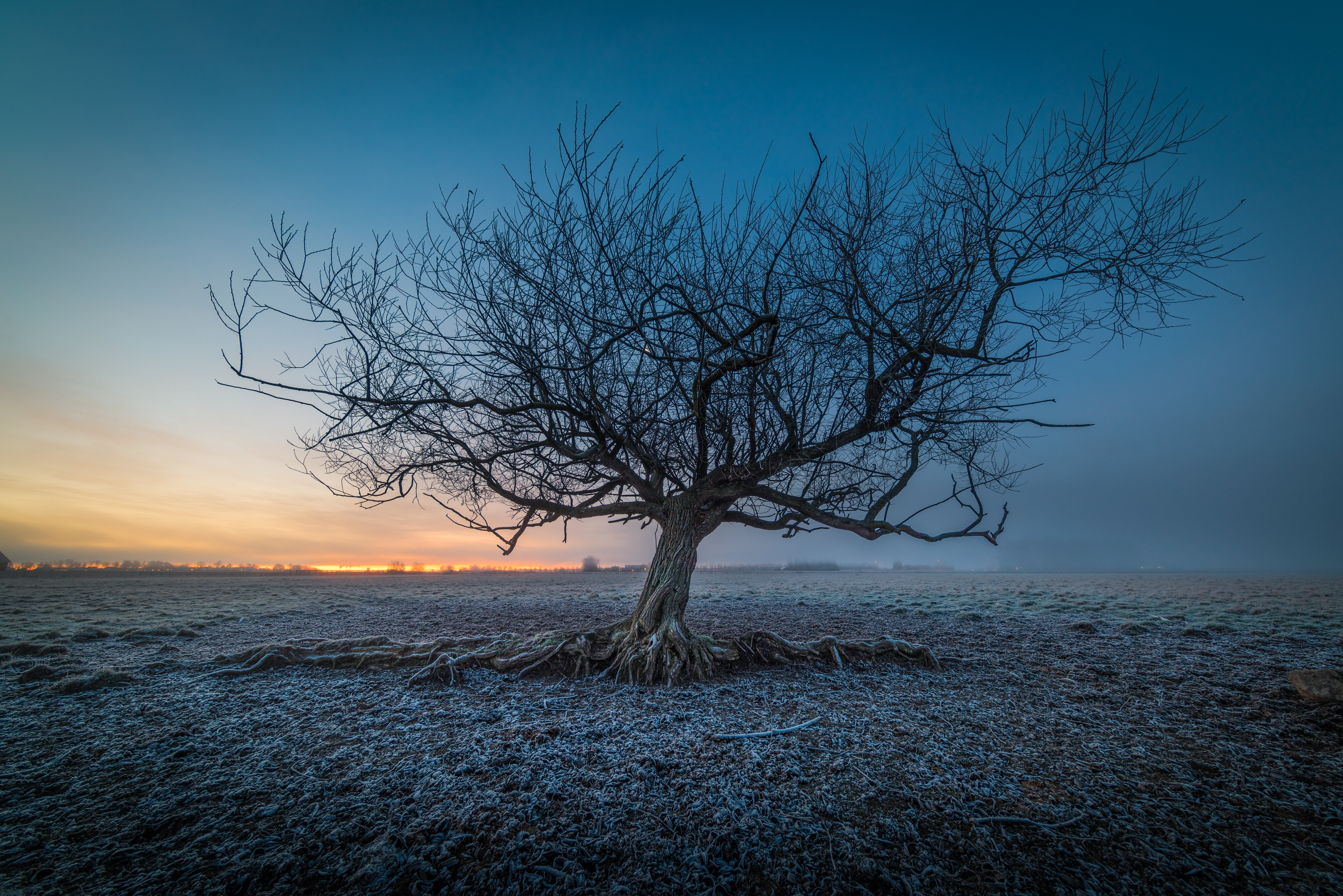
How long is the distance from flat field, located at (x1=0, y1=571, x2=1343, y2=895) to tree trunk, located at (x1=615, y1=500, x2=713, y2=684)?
0.38 metres

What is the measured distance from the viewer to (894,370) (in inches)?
226

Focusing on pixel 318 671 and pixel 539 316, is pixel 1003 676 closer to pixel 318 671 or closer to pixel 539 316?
pixel 539 316

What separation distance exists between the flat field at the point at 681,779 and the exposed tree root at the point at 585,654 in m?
0.27

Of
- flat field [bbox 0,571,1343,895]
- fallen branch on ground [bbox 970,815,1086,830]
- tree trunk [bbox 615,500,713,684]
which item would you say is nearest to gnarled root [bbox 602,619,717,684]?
tree trunk [bbox 615,500,713,684]

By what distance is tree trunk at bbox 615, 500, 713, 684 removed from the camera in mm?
5785

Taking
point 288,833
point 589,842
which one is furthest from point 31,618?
point 589,842

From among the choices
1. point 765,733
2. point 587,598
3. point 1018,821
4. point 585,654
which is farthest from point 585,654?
point 587,598

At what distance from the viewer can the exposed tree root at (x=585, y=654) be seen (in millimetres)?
5824

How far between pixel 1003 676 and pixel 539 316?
709cm

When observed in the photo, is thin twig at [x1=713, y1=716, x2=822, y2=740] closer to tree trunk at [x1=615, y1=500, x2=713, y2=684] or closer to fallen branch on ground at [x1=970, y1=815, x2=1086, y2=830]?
fallen branch on ground at [x1=970, y1=815, x2=1086, y2=830]

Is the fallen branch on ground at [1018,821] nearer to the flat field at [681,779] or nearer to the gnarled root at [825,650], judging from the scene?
the flat field at [681,779]

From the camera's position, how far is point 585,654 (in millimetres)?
6148

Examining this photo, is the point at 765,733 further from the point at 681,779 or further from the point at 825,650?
the point at 825,650

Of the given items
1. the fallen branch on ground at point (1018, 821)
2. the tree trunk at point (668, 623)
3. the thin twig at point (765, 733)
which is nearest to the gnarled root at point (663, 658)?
the tree trunk at point (668, 623)
